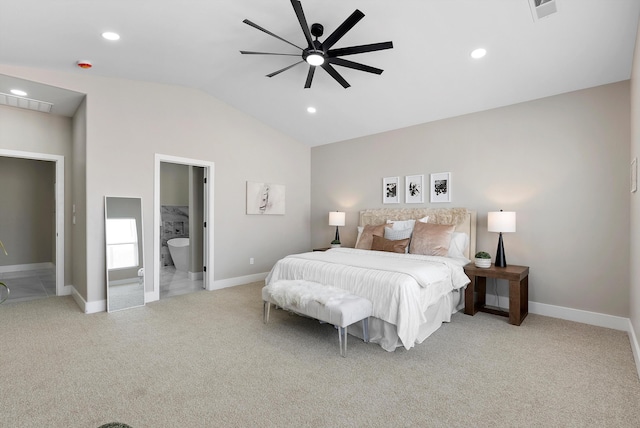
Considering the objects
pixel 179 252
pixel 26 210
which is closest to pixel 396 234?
pixel 179 252

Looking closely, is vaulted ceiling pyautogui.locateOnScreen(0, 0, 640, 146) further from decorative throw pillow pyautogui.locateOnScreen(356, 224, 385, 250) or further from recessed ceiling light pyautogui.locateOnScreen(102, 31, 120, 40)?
decorative throw pillow pyautogui.locateOnScreen(356, 224, 385, 250)

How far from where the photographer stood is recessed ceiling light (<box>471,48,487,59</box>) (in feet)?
10.2

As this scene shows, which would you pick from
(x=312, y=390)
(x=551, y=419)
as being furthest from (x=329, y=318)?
(x=551, y=419)

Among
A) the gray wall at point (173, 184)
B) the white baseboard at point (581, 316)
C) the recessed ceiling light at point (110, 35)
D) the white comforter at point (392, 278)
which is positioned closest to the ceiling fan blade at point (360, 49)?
the white comforter at point (392, 278)

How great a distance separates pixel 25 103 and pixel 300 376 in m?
5.03

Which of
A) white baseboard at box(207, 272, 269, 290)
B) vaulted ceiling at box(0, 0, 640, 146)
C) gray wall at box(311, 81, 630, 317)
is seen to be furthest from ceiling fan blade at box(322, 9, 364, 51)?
white baseboard at box(207, 272, 269, 290)

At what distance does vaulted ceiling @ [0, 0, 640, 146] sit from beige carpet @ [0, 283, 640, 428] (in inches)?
109

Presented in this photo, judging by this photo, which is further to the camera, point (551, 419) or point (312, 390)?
point (312, 390)

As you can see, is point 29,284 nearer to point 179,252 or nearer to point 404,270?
point 179,252

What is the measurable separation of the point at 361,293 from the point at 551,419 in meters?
1.57

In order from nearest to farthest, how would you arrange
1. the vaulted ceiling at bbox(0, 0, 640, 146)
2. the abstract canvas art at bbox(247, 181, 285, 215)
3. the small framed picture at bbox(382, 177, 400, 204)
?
1. the vaulted ceiling at bbox(0, 0, 640, 146)
2. the small framed picture at bbox(382, 177, 400, 204)
3. the abstract canvas art at bbox(247, 181, 285, 215)

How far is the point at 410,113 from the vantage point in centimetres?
462

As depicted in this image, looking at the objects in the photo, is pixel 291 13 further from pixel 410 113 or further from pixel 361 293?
pixel 361 293

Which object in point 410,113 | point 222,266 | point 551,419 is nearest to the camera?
point 551,419
